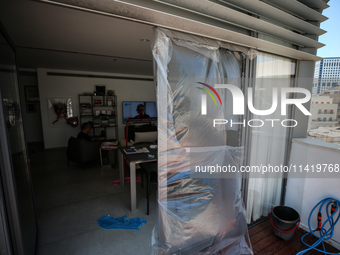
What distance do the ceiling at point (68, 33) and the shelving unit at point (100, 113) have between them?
2043mm

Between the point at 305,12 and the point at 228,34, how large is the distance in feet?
3.98

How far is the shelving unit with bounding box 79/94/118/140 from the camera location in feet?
18.5

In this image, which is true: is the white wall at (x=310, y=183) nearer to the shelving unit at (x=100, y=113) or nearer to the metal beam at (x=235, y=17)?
the metal beam at (x=235, y=17)

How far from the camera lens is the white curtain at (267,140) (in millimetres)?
1996

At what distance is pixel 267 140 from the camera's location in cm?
216

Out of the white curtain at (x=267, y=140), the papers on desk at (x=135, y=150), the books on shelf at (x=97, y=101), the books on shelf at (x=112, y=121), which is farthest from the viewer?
the books on shelf at (x=112, y=121)

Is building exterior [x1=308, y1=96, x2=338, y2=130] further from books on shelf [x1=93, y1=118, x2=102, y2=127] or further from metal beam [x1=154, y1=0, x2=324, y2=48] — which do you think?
books on shelf [x1=93, y1=118, x2=102, y2=127]

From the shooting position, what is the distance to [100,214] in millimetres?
2357

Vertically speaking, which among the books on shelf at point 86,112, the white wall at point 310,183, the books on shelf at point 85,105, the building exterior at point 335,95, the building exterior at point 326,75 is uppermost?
the building exterior at point 326,75

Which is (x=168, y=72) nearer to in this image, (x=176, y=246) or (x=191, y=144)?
(x=191, y=144)

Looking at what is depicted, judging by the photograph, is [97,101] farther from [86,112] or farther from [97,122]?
[97,122]

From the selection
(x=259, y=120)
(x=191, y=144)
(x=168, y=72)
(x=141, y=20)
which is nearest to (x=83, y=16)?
(x=141, y=20)

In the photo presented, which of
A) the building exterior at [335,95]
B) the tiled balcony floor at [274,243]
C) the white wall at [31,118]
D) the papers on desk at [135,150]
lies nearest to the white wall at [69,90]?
the white wall at [31,118]

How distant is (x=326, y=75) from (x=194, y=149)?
2.06 metres
